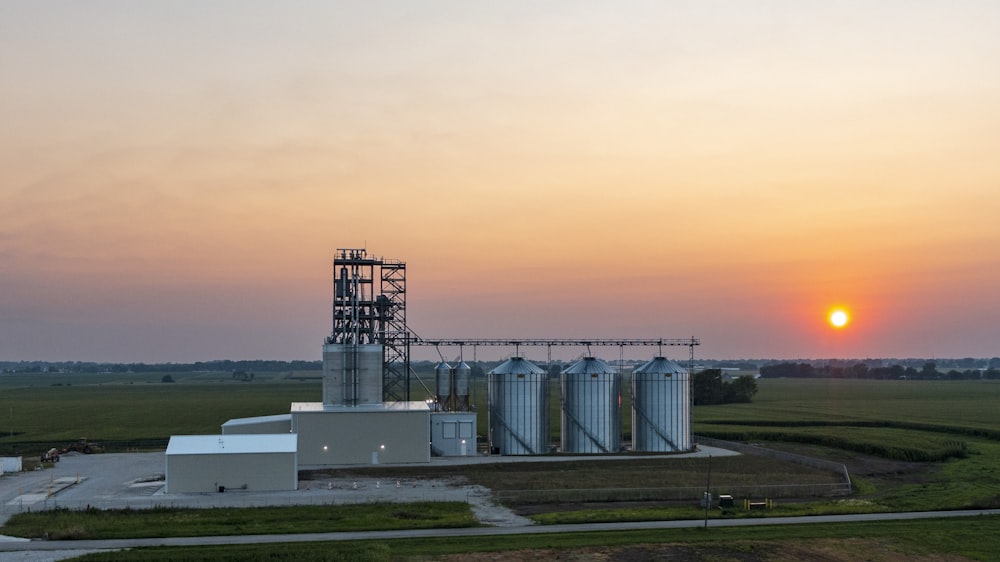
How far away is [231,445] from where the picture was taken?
53469mm

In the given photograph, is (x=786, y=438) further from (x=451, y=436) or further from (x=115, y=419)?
(x=115, y=419)

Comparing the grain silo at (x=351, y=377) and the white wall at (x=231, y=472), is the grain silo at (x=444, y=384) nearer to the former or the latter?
the grain silo at (x=351, y=377)

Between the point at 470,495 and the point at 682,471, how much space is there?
16177 millimetres

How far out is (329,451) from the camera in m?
61.9

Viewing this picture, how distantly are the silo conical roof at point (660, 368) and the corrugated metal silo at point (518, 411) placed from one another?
859cm

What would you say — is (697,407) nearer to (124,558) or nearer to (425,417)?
(425,417)

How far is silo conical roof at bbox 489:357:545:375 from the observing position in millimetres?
70662

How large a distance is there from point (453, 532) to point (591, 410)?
32251 mm

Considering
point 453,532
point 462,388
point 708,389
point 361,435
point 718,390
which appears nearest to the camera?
point 453,532

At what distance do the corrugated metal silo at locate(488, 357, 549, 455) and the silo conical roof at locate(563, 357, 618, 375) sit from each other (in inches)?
120

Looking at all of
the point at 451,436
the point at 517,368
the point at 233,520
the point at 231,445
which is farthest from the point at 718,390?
the point at 233,520

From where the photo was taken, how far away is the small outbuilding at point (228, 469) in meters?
51.9

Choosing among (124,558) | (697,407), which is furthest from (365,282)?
(697,407)

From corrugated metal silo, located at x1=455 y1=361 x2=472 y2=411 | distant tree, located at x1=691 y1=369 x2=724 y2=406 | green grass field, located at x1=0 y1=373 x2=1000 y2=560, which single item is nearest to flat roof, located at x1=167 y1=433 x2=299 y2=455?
green grass field, located at x1=0 y1=373 x2=1000 y2=560
